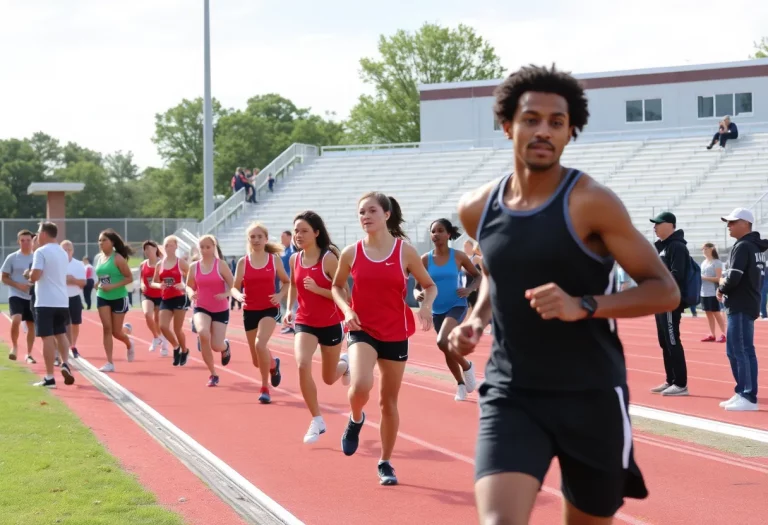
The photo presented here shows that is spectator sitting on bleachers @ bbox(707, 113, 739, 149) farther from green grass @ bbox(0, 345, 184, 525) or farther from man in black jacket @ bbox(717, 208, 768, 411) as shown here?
green grass @ bbox(0, 345, 184, 525)

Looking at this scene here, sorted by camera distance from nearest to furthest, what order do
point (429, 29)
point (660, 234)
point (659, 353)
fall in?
1. point (660, 234)
2. point (659, 353)
3. point (429, 29)

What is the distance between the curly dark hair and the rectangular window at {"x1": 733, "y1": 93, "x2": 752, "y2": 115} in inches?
1802

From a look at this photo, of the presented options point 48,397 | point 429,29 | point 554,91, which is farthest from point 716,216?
point 429,29

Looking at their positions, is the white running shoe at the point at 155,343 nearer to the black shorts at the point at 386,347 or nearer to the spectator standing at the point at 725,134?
the black shorts at the point at 386,347

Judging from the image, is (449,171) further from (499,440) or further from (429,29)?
(499,440)

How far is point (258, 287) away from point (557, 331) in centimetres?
870

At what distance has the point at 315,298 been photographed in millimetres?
9477

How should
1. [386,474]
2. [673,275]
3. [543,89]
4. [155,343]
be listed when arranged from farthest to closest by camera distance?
[155,343]
[673,275]
[386,474]
[543,89]

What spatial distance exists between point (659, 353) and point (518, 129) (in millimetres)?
15696

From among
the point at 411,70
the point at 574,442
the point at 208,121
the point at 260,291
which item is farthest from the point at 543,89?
the point at 411,70

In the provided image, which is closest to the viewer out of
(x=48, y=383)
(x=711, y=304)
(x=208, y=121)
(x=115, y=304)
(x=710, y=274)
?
(x=48, y=383)

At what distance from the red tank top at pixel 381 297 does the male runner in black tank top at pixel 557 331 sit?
383 centimetres

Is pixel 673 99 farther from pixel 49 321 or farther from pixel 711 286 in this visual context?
pixel 49 321

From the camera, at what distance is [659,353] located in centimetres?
1888
